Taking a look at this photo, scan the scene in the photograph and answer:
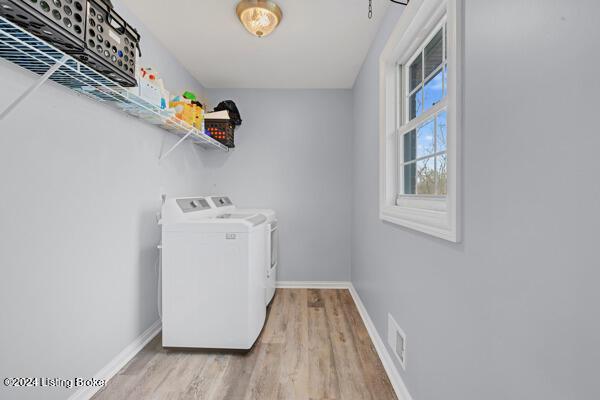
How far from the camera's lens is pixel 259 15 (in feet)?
6.02

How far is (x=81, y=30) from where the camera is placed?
1.00 metres

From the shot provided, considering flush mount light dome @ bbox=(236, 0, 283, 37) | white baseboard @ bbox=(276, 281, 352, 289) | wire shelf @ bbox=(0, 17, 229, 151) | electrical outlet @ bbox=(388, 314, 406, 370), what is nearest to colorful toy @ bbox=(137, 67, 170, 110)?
wire shelf @ bbox=(0, 17, 229, 151)

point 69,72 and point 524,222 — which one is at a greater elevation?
point 69,72

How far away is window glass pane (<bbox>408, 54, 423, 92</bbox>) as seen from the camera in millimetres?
1744

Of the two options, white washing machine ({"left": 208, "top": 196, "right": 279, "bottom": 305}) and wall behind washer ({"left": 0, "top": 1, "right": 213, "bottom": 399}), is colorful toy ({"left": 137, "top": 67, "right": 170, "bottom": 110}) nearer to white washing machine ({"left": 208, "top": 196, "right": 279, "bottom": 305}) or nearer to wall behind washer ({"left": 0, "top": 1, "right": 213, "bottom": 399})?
wall behind washer ({"left": 0, "top": 1, "right": 213, "bottom": 399})

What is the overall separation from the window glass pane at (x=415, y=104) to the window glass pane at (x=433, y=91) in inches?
3.3

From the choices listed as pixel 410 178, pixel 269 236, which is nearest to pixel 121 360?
pixel 269 236

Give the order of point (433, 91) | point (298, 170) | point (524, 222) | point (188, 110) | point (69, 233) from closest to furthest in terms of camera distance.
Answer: point (524, 222)
point (69, 233)
point (433, 91)
point (188, 110)
point (298, 170)

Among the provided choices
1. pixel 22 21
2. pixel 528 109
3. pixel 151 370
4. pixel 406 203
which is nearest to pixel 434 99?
pixel 406 203

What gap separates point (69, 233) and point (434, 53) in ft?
6.85

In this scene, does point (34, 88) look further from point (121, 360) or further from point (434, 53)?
point (434, 53)

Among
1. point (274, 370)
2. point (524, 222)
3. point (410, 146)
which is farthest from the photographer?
point (410, 146)

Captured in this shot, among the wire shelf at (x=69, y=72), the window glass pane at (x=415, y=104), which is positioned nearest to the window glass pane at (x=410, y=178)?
the window glass pane at (x=415, y=104)

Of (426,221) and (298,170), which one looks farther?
(298,170)
